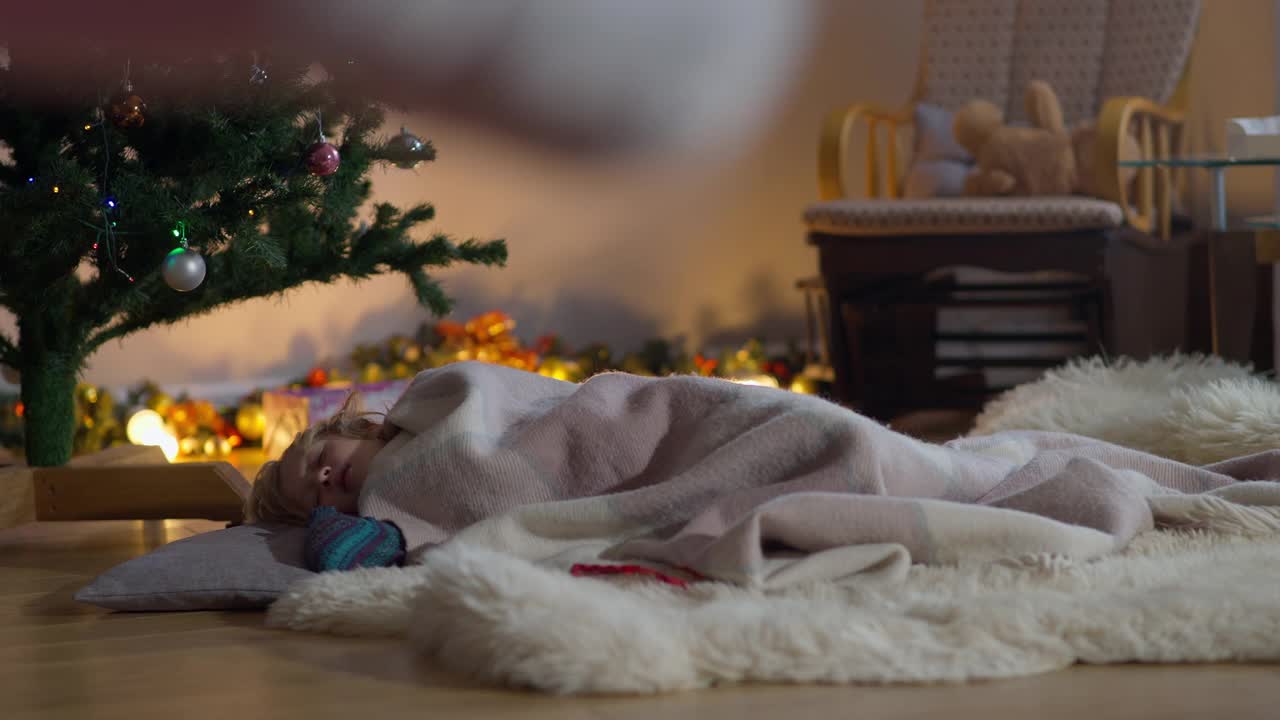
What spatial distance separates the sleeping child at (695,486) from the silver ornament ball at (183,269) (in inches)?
9.0

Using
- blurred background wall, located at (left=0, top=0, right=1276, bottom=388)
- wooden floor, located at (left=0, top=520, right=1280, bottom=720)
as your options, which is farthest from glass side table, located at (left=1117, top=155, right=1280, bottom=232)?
wooden floor, located at (left=0, top=520, right=1280, bottom=720)

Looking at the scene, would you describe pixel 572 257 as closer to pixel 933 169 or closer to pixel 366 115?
pixel 933 169

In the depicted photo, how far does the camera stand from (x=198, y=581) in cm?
124

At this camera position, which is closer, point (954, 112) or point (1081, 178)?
point (1081, 178)

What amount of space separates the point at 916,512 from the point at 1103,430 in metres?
0.78

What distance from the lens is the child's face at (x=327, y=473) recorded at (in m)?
1.40

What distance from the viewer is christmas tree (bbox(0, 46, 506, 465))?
151cm

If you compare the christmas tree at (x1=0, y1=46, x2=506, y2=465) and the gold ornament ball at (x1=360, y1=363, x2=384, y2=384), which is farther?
the gold ornament ball at (x1=360, y1=363, x2=384, y2=384)

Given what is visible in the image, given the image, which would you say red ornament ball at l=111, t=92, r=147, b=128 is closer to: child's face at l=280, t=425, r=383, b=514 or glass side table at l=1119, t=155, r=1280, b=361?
child's face at l=280, t=425, r=383, b=514

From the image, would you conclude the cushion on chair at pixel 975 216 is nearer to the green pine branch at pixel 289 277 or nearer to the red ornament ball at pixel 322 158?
the green pine branch at pixel 289 277

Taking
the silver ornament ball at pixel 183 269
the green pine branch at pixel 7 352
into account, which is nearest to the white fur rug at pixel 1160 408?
the silver ornament ball at pixel 183 269

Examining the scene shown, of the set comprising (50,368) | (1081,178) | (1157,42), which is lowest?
(50,368)

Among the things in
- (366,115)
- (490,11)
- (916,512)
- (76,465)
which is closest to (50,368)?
(76,465)

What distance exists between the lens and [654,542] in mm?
1161
